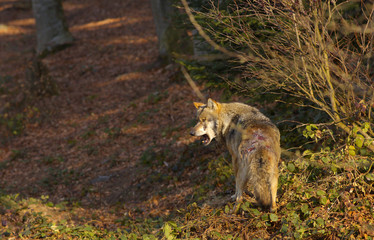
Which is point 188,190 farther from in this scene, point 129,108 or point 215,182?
point 129,108

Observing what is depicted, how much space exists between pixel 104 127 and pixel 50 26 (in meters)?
10.3

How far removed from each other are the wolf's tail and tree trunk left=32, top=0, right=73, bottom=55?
20.0 meters

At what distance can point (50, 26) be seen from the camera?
22484 mm

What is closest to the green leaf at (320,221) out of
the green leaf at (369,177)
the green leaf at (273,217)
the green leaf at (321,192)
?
the green leaf at (321,192)

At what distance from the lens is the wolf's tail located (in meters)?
5.30

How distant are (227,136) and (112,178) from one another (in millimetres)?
6174

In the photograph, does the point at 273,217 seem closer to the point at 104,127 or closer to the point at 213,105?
the point at 213,105

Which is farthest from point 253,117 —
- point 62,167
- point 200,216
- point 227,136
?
point 62,167

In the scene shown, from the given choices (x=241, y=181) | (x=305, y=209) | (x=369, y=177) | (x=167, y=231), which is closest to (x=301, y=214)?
(x=305, y=209)

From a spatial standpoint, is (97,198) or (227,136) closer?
(227,136)

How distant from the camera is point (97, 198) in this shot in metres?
10.9

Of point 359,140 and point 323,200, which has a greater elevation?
point 359,140

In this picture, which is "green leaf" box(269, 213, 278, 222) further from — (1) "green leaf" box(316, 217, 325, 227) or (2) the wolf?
(1) "green leaf" box(316, 217, 325, 227)

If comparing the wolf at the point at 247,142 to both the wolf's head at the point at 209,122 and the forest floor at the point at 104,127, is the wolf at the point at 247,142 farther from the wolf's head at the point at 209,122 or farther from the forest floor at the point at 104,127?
the forest floor at the point at 104,127
